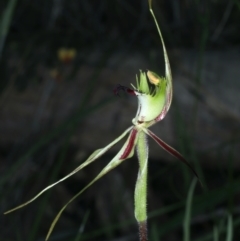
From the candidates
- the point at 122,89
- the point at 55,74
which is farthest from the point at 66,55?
the point at 122,89

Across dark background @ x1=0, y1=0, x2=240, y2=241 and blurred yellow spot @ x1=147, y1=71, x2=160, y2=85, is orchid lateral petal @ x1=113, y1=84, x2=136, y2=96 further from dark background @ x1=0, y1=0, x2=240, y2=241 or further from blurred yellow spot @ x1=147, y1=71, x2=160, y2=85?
dark background @ x1=0, y1=0, x2=240, y2=241

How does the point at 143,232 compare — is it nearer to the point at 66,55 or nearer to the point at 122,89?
the point at 122,89

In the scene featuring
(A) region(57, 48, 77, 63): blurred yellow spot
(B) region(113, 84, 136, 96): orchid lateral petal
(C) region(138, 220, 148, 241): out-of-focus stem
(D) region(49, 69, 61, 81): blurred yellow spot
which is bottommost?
(C) region(138, 220, 148, 241): out-of-focus stem

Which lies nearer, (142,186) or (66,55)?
(142,186)

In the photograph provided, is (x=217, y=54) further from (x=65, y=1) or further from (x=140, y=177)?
(x=140, y=177)

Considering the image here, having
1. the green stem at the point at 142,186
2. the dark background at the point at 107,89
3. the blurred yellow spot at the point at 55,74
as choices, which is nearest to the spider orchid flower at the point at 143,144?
the green stem at the point at 142,186

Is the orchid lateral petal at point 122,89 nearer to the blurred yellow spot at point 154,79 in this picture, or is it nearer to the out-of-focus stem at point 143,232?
the blurred yellow spot at point 154,79

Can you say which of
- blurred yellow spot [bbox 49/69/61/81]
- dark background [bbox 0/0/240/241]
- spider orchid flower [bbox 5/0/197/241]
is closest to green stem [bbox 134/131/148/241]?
spider orchid flower [bbox 5/0/197/241]

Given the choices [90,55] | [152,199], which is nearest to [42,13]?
[90,55]
